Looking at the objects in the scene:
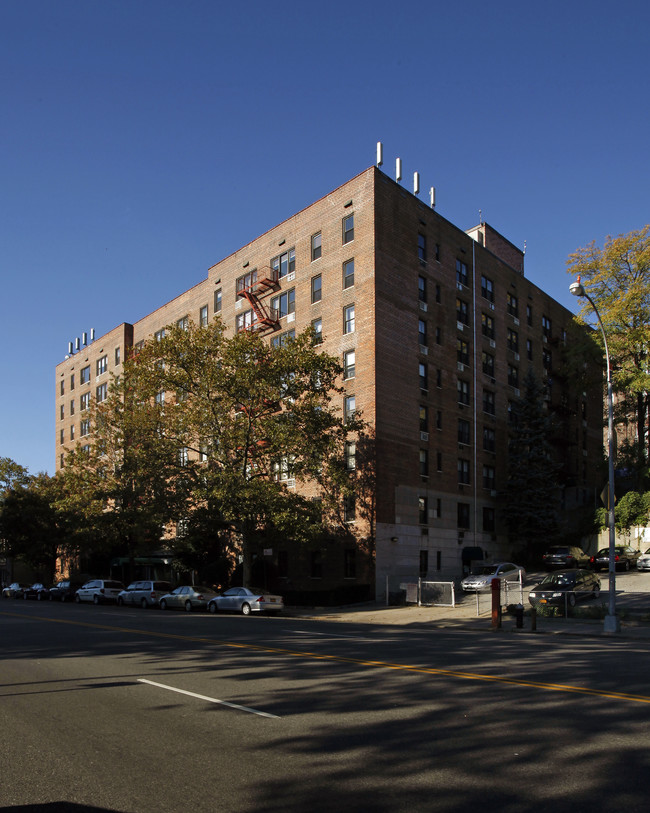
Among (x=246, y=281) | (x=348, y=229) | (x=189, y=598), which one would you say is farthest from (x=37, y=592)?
(x=348, y=229)

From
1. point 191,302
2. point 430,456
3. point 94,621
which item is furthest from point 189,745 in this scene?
point 191,302

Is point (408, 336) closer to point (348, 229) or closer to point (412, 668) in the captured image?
point (348, 229)

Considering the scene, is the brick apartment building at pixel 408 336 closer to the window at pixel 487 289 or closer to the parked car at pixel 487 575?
the window at pixel 487 289

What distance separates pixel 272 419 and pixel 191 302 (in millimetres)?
25265

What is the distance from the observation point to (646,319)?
4712cm

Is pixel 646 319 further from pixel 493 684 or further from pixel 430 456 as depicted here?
pixel 493 684

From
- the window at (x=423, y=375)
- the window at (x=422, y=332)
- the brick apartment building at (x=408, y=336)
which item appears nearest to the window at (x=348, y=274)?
the brick apartment building at (x=408, y=336)

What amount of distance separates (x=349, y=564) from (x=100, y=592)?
16250mm

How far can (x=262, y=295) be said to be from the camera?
48.7 metres

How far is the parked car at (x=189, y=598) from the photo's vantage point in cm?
3488

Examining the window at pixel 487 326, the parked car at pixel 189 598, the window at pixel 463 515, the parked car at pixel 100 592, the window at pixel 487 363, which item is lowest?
the parked car at pixel 100 592

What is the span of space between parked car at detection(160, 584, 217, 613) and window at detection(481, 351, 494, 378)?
2381cm

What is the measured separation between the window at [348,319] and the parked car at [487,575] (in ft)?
49.6

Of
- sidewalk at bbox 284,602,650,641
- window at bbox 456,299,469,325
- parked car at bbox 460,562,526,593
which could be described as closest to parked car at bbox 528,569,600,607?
sidewalk at bbox 284,602,650,641
